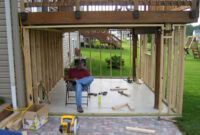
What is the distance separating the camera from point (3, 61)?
514 centimetres

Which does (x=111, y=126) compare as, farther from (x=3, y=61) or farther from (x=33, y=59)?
(x=3, y=61)

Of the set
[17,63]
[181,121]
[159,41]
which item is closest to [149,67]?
[159,41]

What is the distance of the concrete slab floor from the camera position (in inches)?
218

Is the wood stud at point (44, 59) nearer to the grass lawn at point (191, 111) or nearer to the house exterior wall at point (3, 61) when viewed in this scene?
the house exterior wall at point (3, 61)

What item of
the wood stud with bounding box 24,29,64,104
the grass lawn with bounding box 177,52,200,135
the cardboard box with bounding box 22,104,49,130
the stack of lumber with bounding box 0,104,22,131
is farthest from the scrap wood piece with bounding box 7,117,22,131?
the grass lawn with bounding box 177,52,200,135

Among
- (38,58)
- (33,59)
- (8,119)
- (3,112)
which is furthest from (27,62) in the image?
(8,119)

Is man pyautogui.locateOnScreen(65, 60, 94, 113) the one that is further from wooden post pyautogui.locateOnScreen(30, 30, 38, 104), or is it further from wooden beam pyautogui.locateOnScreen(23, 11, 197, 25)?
wooden beam pyautogui.locateOnScreen(23, 11, 197, 25)

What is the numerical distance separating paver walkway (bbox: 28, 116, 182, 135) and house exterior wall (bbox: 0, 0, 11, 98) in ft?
4.56

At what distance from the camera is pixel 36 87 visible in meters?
5.65

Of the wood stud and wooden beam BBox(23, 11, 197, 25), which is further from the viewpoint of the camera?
the wood stud

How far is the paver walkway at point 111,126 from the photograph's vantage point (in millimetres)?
4410

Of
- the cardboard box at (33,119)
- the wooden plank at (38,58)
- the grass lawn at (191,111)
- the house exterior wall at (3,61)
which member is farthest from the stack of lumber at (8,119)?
the grass lawn at (191,111)

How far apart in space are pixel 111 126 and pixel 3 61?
3.15 meters

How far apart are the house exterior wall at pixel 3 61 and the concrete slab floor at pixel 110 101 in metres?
1.30
